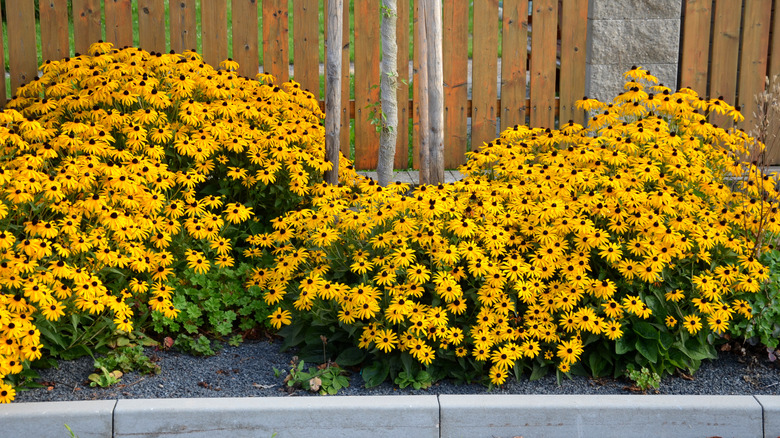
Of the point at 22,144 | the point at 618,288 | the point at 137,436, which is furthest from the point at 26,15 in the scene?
the point at 618,288

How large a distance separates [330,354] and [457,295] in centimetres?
70

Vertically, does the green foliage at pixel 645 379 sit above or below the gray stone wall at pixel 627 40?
below

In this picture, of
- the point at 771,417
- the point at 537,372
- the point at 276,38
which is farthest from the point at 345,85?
the point at 771,417

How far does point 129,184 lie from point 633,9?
4.27m

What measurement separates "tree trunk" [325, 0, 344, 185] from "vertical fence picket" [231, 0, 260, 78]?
1699 millimetres

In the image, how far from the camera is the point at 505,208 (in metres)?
4.14

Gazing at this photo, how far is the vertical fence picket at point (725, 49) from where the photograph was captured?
6785 mm

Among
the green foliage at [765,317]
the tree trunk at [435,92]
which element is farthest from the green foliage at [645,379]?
the tree trunk at [435,92]

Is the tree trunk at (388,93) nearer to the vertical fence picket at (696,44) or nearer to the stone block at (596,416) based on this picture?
the stone block at (596,416)

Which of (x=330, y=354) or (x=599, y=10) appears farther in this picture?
(x=599, y=10)

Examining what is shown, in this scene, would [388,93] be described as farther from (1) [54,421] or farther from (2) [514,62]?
(1) [54,421]

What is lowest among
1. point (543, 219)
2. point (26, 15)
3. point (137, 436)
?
point (137, 436)

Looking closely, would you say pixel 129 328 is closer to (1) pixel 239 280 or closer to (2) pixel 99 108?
(1) pixel 239 280

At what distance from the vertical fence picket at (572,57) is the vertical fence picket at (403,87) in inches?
49.2
